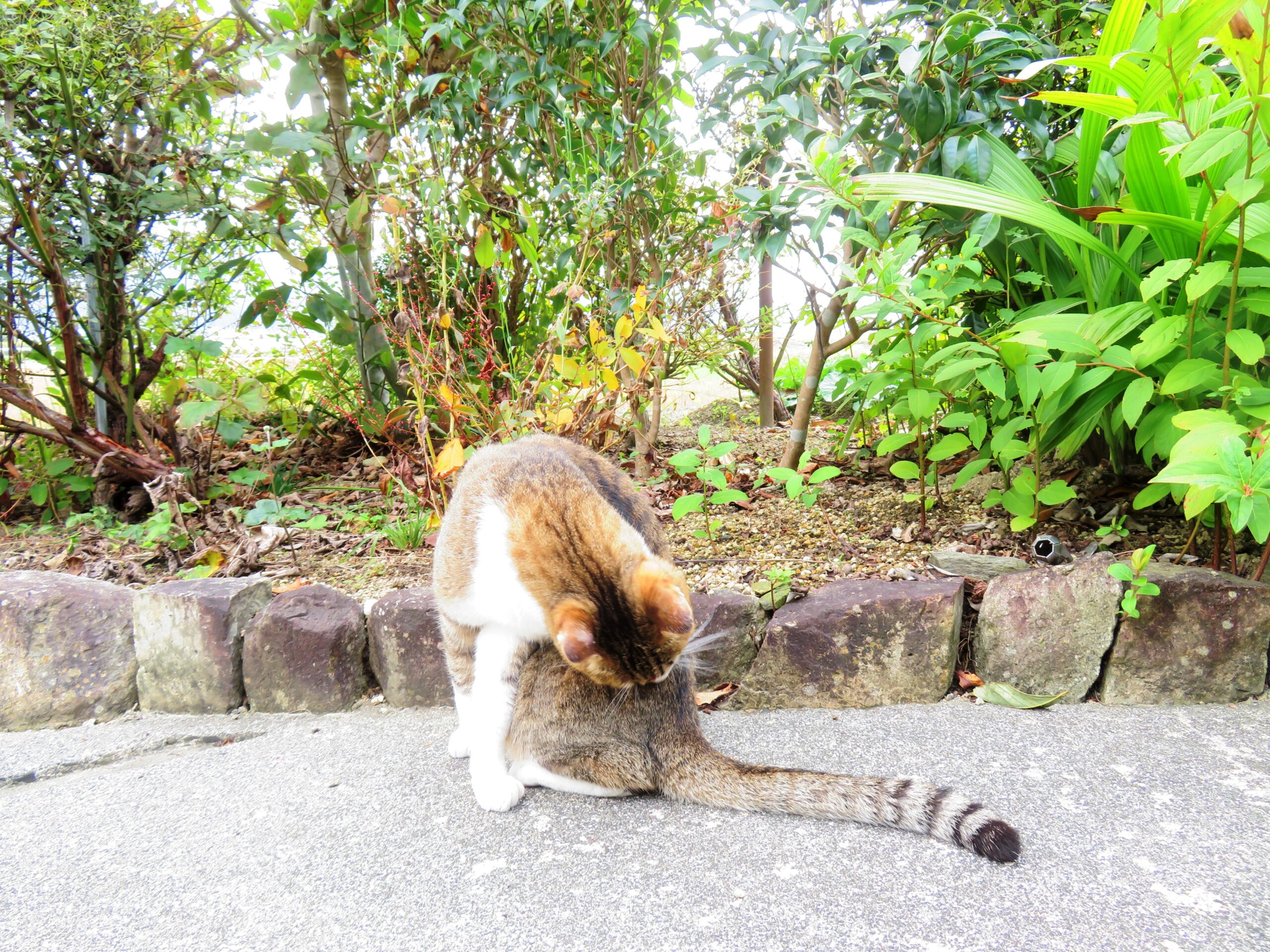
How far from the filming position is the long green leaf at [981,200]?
6.65 feet

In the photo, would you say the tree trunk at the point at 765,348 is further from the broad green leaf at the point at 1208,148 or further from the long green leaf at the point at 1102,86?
the broad green leaf at the point at 1208,148

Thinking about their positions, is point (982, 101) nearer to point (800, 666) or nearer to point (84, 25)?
point (800, 666)

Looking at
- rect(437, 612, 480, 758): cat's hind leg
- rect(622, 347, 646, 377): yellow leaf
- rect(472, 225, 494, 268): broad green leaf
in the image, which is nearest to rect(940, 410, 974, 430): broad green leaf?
rect(622, 347, 646, 377): yellow leaf

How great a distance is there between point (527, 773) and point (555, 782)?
9 cm

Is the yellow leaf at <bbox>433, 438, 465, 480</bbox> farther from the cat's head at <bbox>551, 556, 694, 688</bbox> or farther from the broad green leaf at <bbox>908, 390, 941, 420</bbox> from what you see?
the broad green leaf at <bbox>908, 390, 941, 420</bbox>

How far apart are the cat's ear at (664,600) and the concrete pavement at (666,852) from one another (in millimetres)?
492

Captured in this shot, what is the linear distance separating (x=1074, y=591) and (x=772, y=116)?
179 cm

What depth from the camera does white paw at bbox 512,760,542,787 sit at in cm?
188

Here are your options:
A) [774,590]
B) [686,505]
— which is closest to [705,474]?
[686,505]

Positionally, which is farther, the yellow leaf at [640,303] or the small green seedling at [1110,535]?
the yellow leaf at [640,303]

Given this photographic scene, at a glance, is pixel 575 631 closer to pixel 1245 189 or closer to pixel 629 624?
pixel 629 624

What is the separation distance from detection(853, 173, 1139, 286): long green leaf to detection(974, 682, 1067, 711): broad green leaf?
1296 millimetres

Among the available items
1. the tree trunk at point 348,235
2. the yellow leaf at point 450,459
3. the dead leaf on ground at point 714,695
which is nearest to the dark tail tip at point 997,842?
the dead leaf on ground at point 714,695

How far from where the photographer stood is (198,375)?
362 cm
